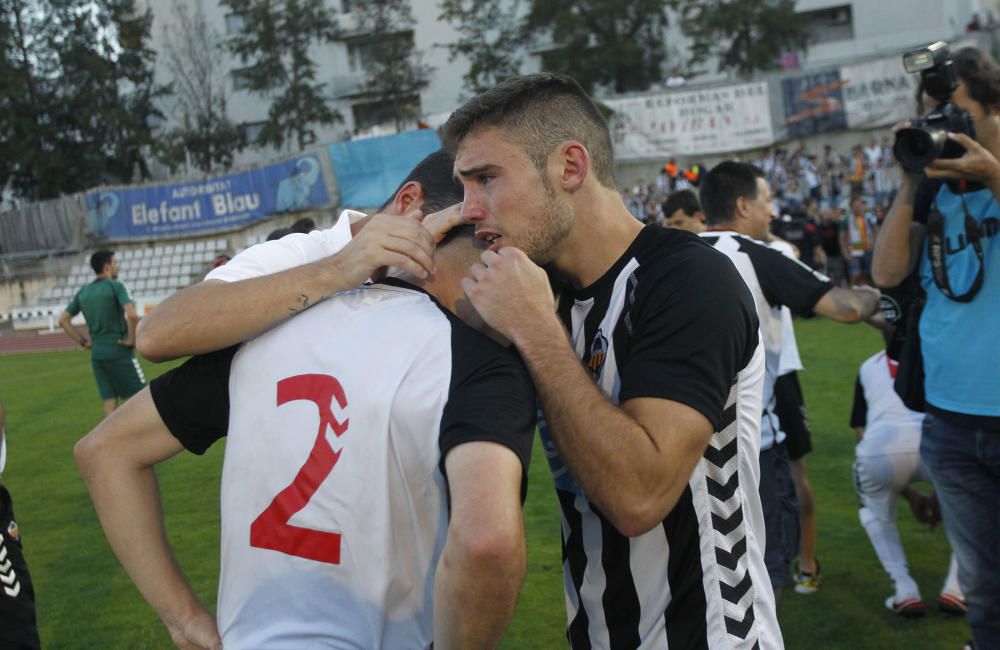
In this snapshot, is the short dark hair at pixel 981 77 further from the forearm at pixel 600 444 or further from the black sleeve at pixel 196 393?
the black sleeve at pixel 196 393

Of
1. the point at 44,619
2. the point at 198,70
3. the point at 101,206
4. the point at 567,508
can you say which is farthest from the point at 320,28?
the point at 567,508

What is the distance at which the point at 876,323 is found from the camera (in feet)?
15.3

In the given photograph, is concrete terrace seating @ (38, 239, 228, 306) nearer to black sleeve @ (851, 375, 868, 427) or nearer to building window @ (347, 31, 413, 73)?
building window @ (347, 31, 413, 73)

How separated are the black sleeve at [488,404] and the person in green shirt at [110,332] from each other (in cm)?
972

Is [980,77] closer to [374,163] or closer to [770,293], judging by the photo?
[770,293]

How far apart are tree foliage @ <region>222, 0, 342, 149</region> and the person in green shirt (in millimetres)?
40691

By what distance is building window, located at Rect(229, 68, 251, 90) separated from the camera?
52.6 metres

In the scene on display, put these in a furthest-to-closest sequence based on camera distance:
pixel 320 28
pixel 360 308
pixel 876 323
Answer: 1. pixel 320 28
2. pixel 876 323
3. pixel 360 308

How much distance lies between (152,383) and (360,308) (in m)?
0.52

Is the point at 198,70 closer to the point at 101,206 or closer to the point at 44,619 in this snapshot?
the point at 101,206

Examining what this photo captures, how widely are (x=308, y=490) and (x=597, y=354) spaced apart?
793mm

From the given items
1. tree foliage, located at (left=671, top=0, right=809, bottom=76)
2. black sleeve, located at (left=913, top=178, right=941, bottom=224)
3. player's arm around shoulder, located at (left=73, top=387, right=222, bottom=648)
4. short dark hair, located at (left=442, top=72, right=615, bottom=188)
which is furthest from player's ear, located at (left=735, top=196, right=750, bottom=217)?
tree foliage, located at (left=671, top=0, right=809, bottom=76)

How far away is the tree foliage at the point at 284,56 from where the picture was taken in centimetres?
5069

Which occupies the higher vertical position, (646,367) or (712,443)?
(646,367)
